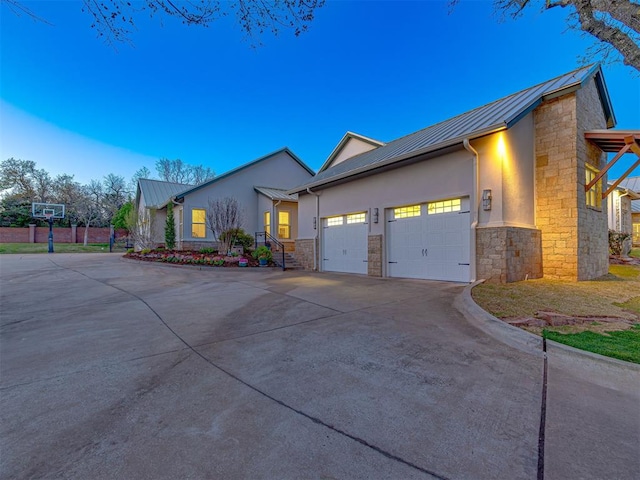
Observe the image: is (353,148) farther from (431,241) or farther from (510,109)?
(431,241)

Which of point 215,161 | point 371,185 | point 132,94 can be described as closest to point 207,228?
point 132,94

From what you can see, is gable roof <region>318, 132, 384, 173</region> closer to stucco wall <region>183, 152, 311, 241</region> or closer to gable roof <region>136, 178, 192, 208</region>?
stucco wall <region>183, 152, 311, 241</region>

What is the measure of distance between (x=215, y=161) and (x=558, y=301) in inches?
1783

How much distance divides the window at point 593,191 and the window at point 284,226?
13992 millimetres

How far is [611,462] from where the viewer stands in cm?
172

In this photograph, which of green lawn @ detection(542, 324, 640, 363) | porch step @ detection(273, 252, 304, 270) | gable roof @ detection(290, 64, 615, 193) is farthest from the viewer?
porch step @ detection(273, 252, 304, 270)

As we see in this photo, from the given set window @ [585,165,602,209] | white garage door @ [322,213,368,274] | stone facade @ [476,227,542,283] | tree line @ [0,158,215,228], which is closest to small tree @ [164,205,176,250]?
white garage door @ [322,213,368,274]

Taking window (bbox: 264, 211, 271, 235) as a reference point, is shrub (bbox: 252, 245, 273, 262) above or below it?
below

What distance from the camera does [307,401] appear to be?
7.83 ft

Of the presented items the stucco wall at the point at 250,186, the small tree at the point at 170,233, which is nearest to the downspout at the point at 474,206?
the stucco wall at the point at 250,186

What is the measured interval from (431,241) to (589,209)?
488 centimetres

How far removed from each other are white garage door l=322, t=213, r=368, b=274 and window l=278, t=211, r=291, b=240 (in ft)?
18.1

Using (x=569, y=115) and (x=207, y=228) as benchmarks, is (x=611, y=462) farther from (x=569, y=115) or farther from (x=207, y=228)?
(x=207, y=228)

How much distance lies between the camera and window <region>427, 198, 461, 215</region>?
320 inches
